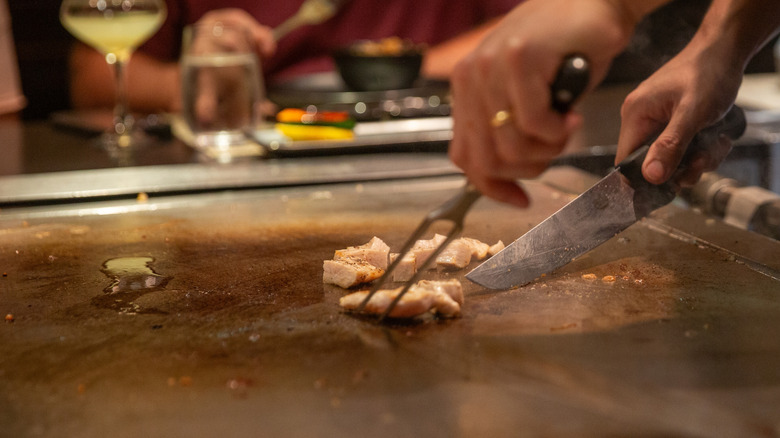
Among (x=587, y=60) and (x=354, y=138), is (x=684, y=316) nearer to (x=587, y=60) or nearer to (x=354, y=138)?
(x=587, y=60)

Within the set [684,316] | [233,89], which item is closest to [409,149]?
[233,89]

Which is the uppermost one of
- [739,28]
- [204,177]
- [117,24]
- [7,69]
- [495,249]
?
[739,28]

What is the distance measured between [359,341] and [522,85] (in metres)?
0.40

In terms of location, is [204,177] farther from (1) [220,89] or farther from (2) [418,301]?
(2) [418,301]

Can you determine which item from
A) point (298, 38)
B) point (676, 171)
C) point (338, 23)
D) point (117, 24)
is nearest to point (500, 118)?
point (676, 171)

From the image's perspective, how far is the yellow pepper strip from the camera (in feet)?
7.06

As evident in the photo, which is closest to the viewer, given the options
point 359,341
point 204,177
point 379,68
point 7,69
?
point 359,341

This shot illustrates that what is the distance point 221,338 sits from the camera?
1.04m

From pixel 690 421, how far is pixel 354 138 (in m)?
1.47

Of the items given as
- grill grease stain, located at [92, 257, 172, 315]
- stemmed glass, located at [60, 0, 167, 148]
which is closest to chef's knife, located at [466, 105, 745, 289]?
grill grease stain, located at [92, 257, 172, 315]

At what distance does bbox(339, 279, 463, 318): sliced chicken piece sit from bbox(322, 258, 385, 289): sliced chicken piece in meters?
0.08

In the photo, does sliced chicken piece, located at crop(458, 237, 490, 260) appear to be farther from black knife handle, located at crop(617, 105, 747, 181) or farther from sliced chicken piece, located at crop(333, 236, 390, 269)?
black knife handle, located at crop(617, 105, 747, 181)

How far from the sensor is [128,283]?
4.12ft

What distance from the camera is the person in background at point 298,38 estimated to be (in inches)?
132
